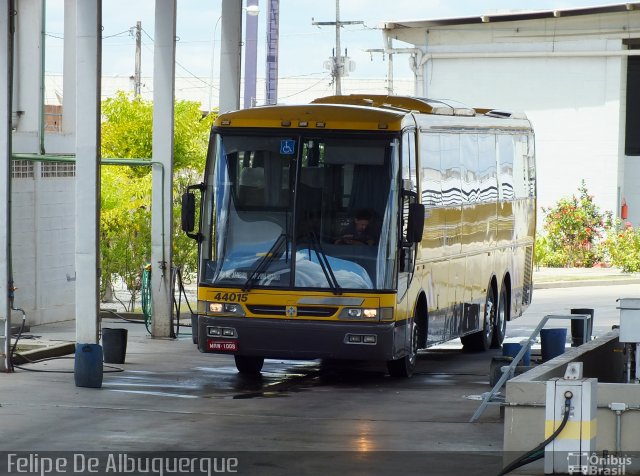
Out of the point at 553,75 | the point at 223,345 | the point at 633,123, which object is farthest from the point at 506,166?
the point at 633,123

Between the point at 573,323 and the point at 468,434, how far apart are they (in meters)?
7.17

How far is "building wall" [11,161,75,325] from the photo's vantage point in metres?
23.5

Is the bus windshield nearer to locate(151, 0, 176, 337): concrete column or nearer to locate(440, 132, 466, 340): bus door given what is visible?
locate(440, 132, 466, 340): bus door

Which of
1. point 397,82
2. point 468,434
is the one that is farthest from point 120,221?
point 397,82

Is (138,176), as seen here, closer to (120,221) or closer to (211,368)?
(120,221)

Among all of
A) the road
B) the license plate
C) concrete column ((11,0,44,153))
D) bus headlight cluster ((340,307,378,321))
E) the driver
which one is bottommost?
the road

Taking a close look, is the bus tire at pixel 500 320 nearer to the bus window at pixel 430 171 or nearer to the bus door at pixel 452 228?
the bus door at pixel 452 228

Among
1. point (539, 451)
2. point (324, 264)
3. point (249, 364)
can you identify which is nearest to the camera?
point (539, 451)

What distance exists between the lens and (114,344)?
19031 mm

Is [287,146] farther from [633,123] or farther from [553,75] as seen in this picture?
[633,123]

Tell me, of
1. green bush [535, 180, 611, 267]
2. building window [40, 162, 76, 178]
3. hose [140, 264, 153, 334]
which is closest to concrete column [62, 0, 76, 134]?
building window [40, 162, 76, 178]

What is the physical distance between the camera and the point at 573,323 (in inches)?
793

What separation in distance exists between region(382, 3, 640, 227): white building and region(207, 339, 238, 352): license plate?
28883mm

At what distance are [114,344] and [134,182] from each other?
36.9ft
